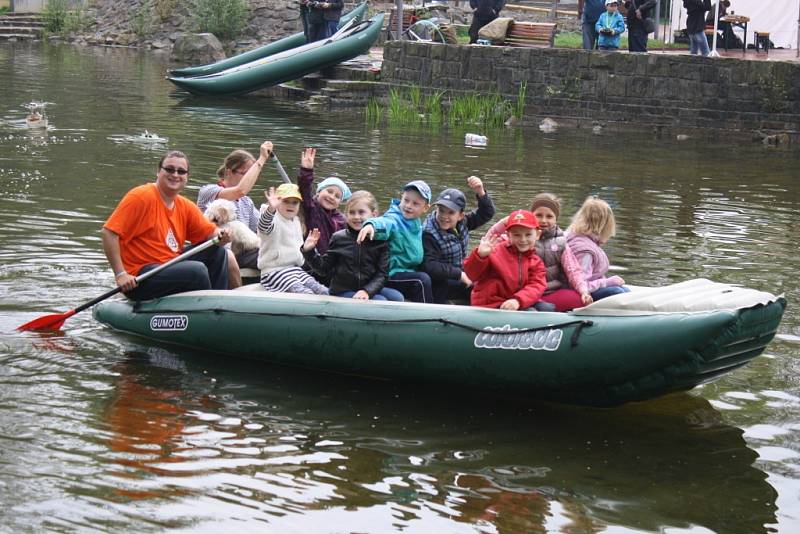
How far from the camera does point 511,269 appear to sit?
6.50 m

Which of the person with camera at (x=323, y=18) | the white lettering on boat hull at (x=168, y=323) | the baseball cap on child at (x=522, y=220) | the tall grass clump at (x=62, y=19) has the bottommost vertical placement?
the white lettering on boat hull at (x=168, y=323)

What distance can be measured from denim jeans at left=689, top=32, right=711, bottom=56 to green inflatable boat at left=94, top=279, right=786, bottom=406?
1302 cm

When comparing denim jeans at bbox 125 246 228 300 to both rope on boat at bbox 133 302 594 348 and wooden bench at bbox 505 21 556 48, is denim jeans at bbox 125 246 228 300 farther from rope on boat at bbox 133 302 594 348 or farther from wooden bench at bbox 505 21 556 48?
wooden bench at bbox 505 21 556 48

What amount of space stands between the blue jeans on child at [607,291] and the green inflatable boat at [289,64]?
48.3 ft

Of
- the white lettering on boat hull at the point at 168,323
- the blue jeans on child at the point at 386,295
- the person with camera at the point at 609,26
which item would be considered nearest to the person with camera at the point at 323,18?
the person with camera at the point at 609,26

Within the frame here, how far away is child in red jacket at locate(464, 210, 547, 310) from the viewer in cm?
641

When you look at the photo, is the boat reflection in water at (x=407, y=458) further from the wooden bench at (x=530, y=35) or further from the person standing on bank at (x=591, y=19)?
the wooden bench at (x=530, y=35)

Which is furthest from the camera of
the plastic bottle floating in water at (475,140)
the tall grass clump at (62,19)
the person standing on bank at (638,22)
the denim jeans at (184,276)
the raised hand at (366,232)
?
the tall grass clump at (62,19)

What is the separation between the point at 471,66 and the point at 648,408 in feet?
45.8

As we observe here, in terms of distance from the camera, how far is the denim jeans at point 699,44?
18.5 metres

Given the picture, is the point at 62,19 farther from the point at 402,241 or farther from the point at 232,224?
the point at 402,241

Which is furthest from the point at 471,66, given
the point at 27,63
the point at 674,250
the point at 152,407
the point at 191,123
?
the point at 152,407

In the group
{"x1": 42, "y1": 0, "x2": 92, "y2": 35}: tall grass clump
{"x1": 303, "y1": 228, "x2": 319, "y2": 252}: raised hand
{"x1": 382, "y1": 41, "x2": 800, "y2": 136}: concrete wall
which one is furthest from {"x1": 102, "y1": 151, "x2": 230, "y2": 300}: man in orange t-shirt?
{"x1": 42, "y1": 0, "x2": 92, "y2": 35}: tall grass clump

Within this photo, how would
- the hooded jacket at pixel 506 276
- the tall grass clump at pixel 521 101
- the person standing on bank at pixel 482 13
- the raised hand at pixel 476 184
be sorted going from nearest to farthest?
the hooded jacket at pixel 506 276, the raised hand at pixel 476 184, the tall grass clump at pixel 521 101, the person standing on bank at pixel 482 13
